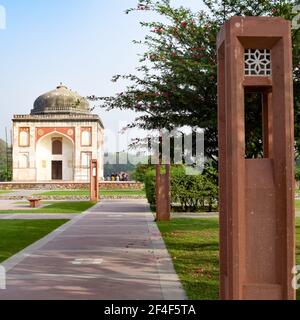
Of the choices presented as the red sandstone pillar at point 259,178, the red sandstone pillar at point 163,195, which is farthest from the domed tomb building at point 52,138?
the red sandstone pillar at point 259,178

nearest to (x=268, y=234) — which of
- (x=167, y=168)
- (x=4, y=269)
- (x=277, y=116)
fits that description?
(x=277, y=116)

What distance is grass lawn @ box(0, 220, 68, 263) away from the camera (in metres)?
8.36

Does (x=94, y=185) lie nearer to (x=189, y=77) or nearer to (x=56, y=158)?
(x=189, y=77)

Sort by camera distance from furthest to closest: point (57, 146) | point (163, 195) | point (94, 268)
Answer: point (57, 146) → point (163, 195) → point (94, 268)

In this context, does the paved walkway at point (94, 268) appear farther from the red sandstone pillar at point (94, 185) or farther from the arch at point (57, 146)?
the arch at point (57, 146)

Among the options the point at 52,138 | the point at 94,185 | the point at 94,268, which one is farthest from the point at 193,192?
the point at 52,138

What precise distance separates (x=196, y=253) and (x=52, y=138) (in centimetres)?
3846

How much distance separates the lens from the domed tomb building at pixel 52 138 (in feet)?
141

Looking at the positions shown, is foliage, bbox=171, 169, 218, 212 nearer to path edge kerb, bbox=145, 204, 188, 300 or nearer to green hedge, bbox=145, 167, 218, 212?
green hedge, bbox=145, 167, 218, 212

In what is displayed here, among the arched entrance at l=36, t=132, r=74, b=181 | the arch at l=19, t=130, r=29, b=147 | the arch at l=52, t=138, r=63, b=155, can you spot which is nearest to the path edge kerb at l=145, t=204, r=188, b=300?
the arch at l=19, t=130, r=29, b=147

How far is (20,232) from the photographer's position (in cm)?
1066

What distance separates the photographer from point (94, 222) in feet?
43.0
